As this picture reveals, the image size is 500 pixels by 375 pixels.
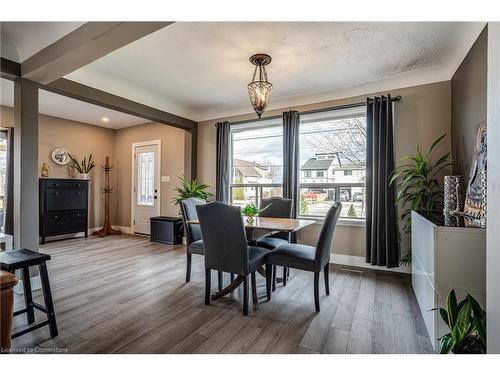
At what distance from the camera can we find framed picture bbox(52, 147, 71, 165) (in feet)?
17.4

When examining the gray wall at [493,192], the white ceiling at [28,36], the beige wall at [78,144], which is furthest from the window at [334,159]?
the beige wall at [78,144]

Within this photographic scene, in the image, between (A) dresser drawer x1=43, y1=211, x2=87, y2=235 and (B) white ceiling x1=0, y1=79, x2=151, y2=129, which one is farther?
(A) dresser drawer x1=43, y1=211, x2=87, y2=235

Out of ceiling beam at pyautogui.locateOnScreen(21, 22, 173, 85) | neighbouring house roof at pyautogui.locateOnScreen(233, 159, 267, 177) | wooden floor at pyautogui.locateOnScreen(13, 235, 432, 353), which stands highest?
ceiling beam at pyautogui.locateOnScreen(21, 22, 173, 85)

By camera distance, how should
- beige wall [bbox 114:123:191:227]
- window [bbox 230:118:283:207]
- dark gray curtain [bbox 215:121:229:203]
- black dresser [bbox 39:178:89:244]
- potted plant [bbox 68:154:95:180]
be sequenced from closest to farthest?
1. window [bbox 230:118:283:207]
2. dark gray curtain [bbox 215:121:229:203]
3. black dresser [bbox 39:178:89:244]
4. beige wall [bbox 114:123:191:227]
5. potted plant [bbox 68:154:95:180]

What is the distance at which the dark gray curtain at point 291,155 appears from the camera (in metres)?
3.97

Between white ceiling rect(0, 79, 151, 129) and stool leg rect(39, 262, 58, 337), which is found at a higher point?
white ceiling rect(0, 79, 151, 129)

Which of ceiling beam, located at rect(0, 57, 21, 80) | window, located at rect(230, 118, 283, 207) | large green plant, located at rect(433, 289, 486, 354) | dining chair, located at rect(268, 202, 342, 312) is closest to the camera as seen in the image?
large green plant, located at rect(433, 289, 486, 354)

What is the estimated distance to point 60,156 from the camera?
539 centimetres

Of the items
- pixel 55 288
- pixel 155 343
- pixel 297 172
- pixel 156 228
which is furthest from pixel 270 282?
pixel 156 228

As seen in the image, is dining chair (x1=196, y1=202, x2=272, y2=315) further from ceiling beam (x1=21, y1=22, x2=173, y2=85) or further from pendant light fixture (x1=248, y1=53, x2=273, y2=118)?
ceiling beam (x1=21, y1=22, x2=173, y2=85)

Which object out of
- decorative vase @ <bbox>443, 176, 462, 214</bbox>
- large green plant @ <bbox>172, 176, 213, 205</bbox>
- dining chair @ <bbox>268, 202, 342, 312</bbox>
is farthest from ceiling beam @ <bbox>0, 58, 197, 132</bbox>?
decorative vase @ <bbox>443, 176, 462, 214</bbox>

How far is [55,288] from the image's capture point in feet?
8.92

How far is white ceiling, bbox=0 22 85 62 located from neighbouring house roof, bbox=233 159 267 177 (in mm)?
2994
